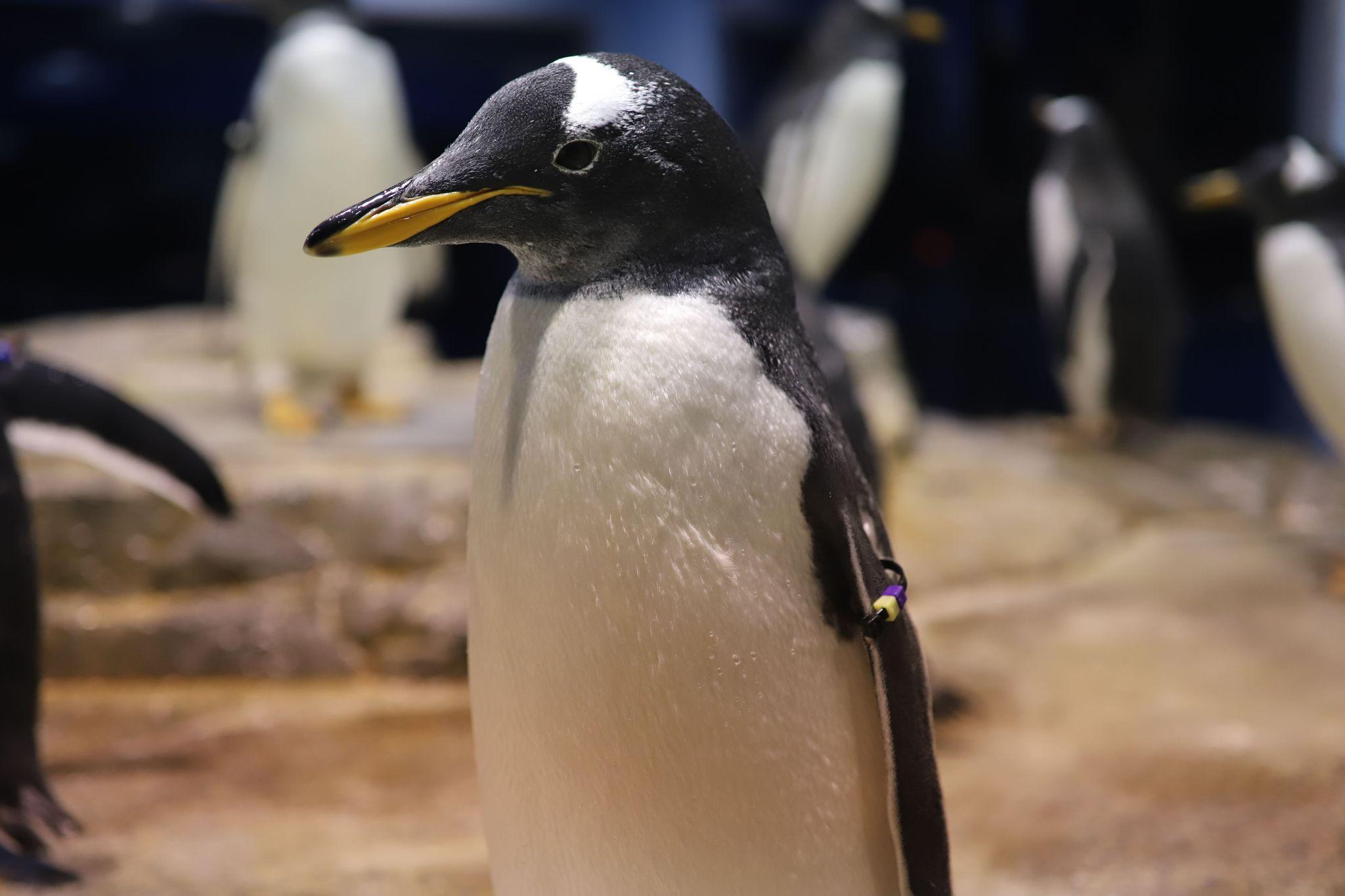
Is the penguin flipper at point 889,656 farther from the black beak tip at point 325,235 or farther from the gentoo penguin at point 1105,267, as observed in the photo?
the gentoo penguin at point 1105,267

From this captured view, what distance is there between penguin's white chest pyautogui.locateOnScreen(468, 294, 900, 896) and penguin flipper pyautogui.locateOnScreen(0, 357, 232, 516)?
33.6 inches

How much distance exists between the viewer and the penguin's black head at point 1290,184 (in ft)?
10.1

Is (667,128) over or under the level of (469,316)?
over

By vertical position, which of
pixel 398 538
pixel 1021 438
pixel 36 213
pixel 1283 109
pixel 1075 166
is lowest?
pixel 1021 438

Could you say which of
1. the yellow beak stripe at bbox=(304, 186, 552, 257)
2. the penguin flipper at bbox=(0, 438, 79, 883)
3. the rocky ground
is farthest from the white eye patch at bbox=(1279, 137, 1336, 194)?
the penguin flipper at bbox=(0, 438, 79, 883)

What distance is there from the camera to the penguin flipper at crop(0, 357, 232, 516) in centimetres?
159

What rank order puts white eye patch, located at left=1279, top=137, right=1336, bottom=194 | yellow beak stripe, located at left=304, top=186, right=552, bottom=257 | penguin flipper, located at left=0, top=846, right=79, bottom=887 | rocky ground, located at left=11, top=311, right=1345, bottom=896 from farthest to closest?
white eye patch, located at left=1279, top=137, right=1336, bottom=194
rocky ground, located at left=11, top=311, right=1345, bottom=896
penguin flipper, located at left=0, top=846, right=79, bottom=887
yellow beak stripe, located at left=304, top=186, right=552, bottom=257

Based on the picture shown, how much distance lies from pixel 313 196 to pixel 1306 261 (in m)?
2.48

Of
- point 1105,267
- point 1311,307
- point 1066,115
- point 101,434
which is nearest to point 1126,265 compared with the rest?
point 1105,267

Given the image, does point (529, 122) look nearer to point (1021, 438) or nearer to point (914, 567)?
point (914, 567)

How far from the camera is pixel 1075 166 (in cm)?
449

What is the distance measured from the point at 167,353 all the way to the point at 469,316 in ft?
3.55

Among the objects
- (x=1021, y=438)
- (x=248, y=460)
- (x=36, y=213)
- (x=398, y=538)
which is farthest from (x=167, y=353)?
(x=1021, y=438)

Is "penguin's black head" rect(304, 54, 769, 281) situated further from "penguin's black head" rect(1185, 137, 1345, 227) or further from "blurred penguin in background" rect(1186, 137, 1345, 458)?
"penguin's black head" rect(1185, 137, 1345, 227)
